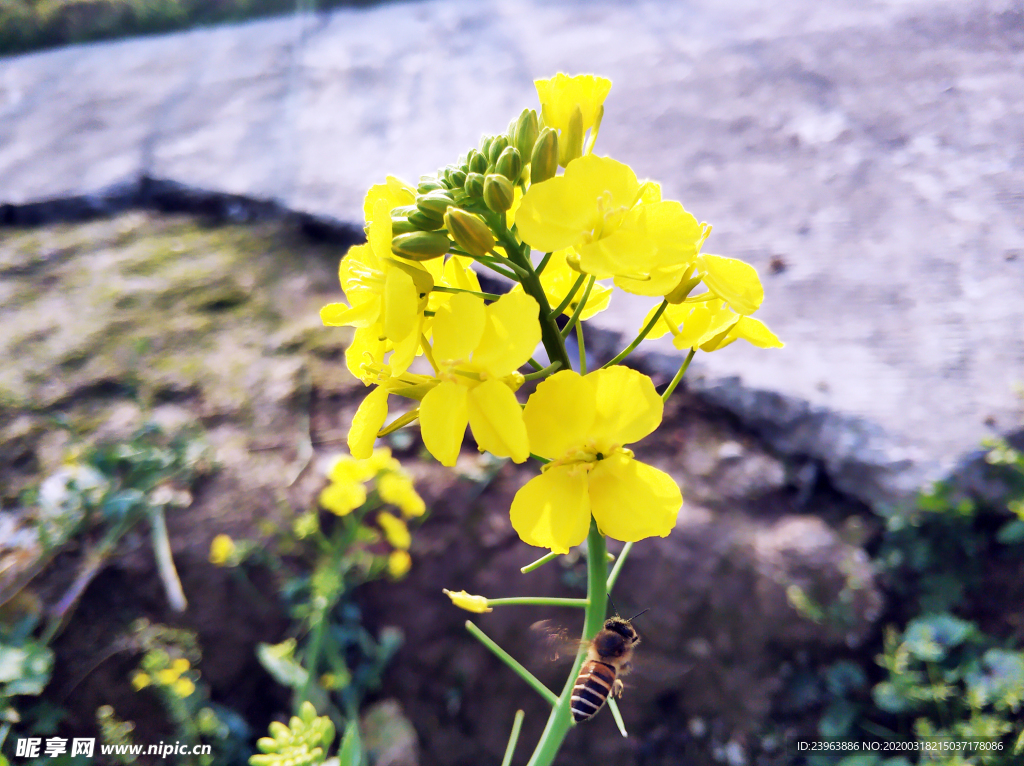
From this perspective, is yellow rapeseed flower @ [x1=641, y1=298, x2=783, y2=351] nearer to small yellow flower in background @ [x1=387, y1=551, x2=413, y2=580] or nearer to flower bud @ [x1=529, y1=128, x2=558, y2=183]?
flower bud @ [x1=529, y1=128, x2=558, y2=183]

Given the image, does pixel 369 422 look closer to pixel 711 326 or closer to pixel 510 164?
pixel 510 164

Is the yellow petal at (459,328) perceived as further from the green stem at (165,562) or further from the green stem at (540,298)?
the green stem at (165,562)

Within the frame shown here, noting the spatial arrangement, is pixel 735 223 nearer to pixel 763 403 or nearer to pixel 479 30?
pixel 763 403

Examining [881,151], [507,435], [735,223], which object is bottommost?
[735,223]

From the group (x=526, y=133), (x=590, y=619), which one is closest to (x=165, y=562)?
(x=590, y=619)

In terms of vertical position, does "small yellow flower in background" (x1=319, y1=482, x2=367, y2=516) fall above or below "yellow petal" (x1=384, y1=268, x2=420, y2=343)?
below

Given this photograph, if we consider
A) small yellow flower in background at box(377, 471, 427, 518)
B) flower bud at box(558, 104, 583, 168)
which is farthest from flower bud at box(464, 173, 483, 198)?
small yellow flower in background at box(377, 471, 427, 518)

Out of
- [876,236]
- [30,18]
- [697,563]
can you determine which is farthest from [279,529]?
[30,18]
